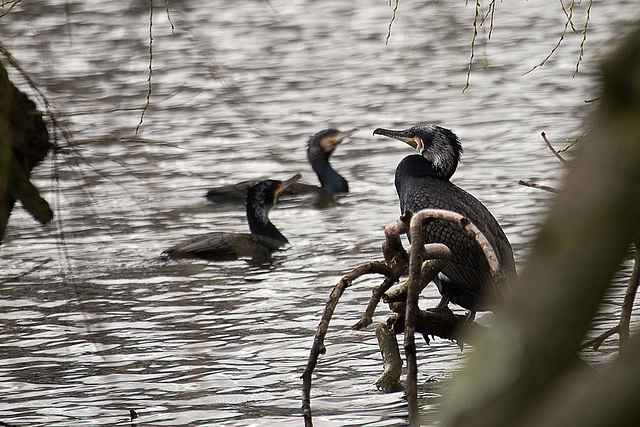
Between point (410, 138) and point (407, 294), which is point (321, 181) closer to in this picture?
point (410, 138)

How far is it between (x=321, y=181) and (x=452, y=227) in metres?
5.27

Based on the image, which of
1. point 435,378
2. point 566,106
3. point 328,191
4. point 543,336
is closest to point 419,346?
point 435,378

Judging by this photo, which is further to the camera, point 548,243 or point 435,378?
point 435,378

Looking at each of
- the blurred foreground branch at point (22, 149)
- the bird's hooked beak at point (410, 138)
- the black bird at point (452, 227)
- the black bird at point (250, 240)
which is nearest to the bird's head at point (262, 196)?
the black bird at point (250, 240)

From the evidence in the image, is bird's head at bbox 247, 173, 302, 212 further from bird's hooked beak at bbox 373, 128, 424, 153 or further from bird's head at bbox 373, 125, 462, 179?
bird's head at bbox 373, 125, 462, 179

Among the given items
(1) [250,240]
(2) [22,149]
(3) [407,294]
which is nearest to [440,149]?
(1) [250,240]

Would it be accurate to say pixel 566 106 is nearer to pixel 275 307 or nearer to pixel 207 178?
pixel 207 178

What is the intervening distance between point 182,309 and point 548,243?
6.73 m

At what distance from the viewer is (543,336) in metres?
1.10

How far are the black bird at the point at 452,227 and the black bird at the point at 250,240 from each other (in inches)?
96.6

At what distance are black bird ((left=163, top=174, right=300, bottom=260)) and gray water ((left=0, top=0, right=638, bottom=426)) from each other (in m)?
0.14

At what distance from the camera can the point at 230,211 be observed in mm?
10922

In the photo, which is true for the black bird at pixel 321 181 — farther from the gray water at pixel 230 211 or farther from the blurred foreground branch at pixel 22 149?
the blurred foreground branch at pixel 22 149

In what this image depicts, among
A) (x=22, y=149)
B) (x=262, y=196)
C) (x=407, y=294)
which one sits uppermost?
(x=22, y=149)
